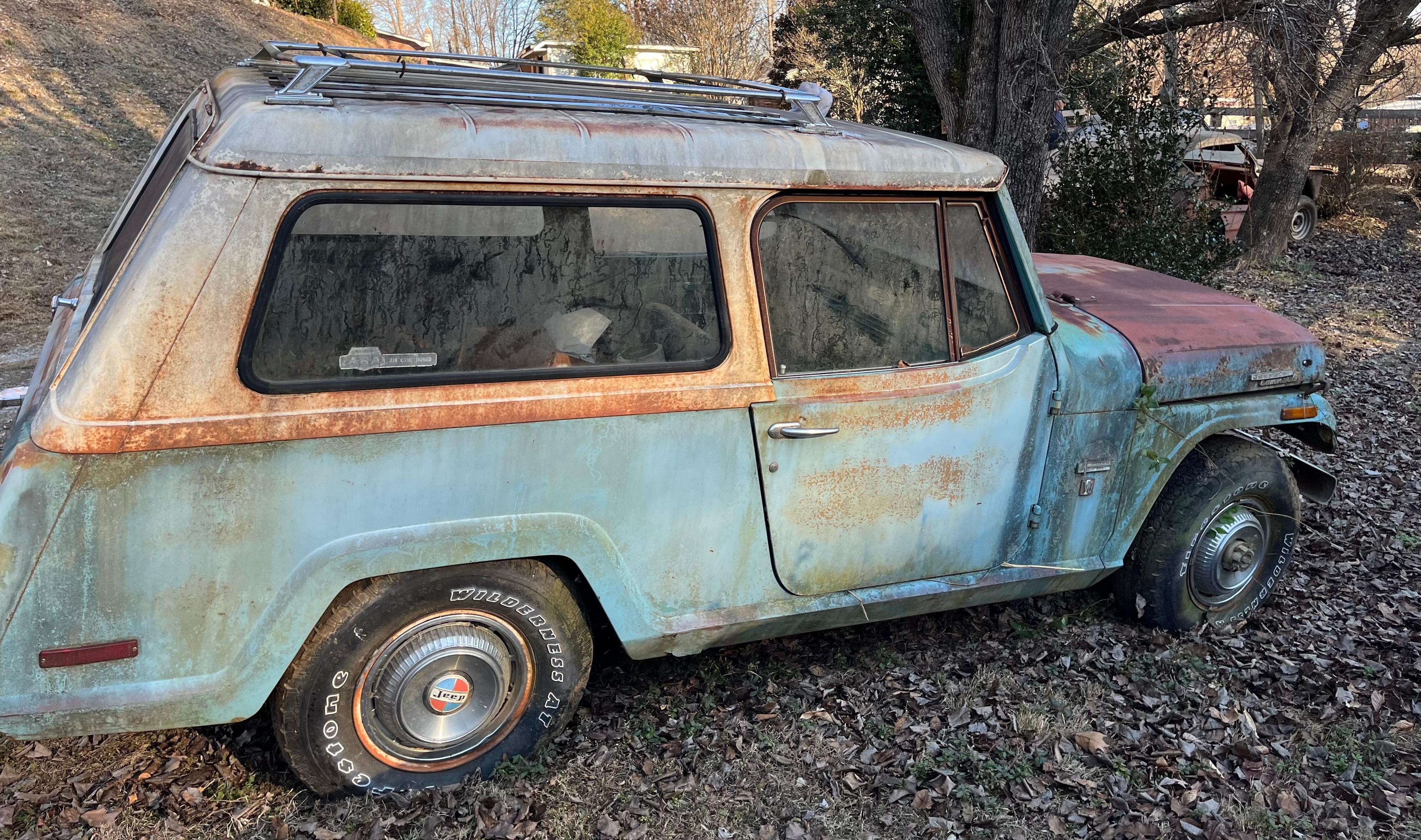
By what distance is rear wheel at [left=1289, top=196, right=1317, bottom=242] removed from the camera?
48.4 feet

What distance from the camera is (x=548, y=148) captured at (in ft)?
8.64

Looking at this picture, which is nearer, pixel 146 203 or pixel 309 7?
pixel 146 203

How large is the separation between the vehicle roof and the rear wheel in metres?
14.2

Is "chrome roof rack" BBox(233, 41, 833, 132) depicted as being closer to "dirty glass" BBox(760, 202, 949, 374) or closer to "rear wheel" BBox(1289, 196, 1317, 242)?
"dirty glass" BBox(760, 202, 949, 374)

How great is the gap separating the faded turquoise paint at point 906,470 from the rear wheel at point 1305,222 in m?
13.9

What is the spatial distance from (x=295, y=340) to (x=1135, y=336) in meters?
2.88

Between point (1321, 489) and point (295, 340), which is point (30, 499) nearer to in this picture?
point (295, 340)

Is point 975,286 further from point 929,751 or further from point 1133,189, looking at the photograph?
point 1133,189

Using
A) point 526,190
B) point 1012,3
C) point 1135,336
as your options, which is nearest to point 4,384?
point 526,190

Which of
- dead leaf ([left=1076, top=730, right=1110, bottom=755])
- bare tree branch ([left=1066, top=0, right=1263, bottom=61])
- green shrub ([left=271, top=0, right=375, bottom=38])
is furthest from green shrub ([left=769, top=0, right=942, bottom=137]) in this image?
green shrub ([left=271, top=0, right=375, bottom=38])

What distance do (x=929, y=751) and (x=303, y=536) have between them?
7.02 ft

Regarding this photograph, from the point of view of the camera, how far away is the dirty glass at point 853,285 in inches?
119

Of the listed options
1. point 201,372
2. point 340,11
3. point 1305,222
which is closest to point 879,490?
point 201,372

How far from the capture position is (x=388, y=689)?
280cm
